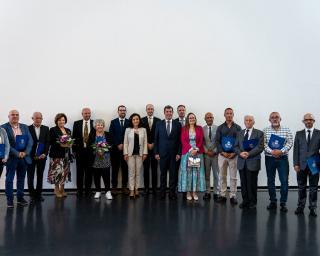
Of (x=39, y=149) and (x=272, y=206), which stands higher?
(x=39, y=149)

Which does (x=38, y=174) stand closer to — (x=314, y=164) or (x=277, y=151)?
(x=277, y=151)

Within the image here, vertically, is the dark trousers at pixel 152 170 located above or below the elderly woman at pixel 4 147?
below

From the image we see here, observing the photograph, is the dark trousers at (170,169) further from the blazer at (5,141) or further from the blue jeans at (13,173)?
the blazer at (5,141)

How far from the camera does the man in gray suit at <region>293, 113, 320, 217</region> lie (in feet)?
15.7

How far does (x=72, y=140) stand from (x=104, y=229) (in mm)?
2284

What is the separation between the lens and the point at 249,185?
5273 millimetres

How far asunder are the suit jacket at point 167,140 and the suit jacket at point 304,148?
1.96 metres

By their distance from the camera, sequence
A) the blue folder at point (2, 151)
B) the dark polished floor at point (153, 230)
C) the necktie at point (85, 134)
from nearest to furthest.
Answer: the dark polished floor at point (153, 230) < the blue folder at point (2, 151) < the necktie at point (85, 134)

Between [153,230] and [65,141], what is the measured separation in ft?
8.55

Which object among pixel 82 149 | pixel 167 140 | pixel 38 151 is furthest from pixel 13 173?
pixel 167 140

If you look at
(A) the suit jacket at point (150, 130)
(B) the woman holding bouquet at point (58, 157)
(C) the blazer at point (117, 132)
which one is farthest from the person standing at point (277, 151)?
(B) the woman holding bouquet at point (58, 157)

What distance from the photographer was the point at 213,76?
7156mm

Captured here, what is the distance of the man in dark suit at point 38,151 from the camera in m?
5.95

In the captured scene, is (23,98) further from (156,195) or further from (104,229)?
(104,229)
